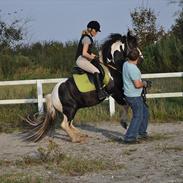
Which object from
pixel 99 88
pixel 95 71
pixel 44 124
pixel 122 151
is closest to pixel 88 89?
pixel 99 88

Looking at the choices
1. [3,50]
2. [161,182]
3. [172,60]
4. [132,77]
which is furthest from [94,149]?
[3,50]

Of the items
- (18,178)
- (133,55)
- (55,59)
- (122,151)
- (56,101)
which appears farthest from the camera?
(55,59)

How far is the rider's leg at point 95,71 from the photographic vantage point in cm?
1005

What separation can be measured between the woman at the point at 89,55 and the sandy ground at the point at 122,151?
3.50 ft

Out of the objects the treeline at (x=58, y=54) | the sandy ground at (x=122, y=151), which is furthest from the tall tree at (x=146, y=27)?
the sandy ground at (x=122, y=151)

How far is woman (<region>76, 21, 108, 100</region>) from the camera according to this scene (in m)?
10.1

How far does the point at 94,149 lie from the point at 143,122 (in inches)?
44.3

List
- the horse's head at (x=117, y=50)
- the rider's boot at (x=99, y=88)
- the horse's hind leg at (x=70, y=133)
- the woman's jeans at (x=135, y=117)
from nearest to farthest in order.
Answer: the woman's jeans at (x=135, y=117) < the rider's boot at (x=99, y=88) < the horse's head at (x=117, y=50) < the horse's hind leg at (x=70, y=133)

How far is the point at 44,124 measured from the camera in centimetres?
1041

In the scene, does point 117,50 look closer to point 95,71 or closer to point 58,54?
point 95,71

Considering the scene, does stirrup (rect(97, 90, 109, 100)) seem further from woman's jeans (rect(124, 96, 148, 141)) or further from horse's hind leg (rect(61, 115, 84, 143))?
horse's hind leg (rect(61, 115, 84, 143))

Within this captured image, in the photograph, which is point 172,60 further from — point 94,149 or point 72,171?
point 72,171

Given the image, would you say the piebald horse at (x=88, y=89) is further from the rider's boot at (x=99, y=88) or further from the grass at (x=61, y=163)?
the grass at (x=61, y=163)

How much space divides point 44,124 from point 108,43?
2.02 m
